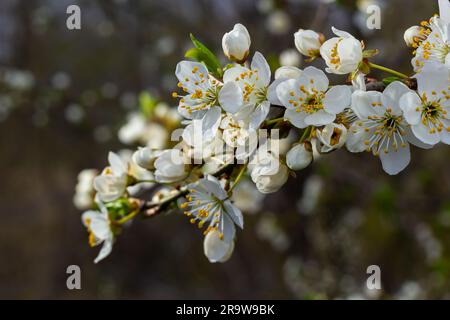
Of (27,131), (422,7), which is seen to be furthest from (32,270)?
(422,7)

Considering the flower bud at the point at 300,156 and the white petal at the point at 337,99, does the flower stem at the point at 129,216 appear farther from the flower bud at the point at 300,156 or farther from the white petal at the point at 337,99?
the white petal at the point at 337,99

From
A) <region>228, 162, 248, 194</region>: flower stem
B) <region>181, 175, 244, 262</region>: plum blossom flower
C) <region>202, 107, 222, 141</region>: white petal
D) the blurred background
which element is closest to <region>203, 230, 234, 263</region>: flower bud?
<region>181, 175, 244, 262</region>: plum blossom flower

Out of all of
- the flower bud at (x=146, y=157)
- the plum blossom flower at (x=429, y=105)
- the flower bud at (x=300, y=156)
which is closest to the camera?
the plum blossom flower at (x=429, y=105)

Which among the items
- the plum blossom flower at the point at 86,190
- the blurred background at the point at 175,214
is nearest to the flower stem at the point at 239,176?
the plum blossom flower at the point at 86,190

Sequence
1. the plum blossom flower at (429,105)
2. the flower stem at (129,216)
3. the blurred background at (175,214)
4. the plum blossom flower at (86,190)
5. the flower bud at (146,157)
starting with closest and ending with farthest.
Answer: the plum blossom flower at (429,105) < the flower bud at (146,157) < the flower stem at (129,216) < the plum blossom flower at (86,190) < the blurred background at (175,214)

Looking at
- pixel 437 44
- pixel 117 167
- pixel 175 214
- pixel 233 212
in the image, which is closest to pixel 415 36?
pixel 437 44

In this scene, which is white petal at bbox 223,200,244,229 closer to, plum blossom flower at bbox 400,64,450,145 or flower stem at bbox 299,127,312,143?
flower stem at bbox 299,127,312,143

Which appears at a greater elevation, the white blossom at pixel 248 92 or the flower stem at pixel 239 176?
the white blossom at pixel 248 92

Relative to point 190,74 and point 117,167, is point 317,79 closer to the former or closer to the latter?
point 190,74
